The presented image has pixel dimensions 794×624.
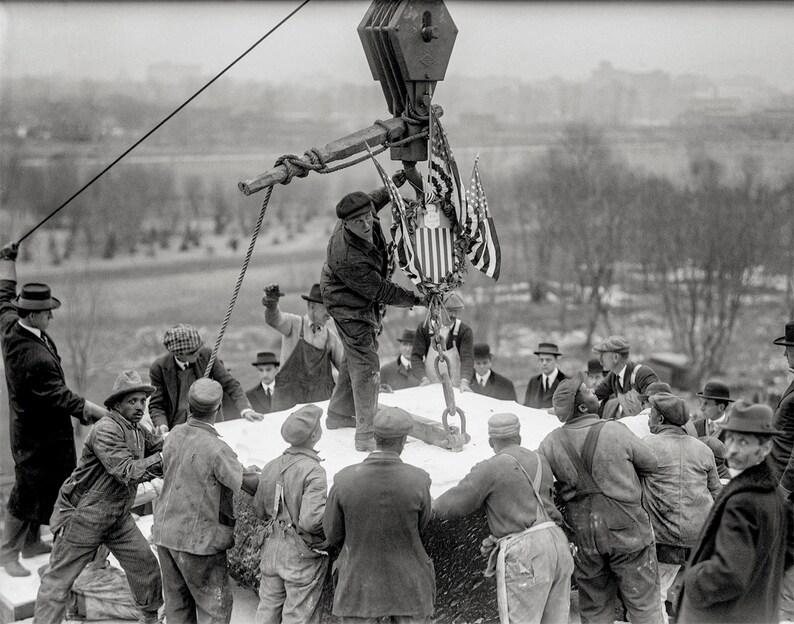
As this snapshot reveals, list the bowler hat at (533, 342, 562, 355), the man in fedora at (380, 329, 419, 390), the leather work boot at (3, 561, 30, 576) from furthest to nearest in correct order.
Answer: the man in fedora at (380, 329, 419, 390), the bowler hat at (533, 342, 562, 355), the leather work boot at (3, 561, 30, 576)

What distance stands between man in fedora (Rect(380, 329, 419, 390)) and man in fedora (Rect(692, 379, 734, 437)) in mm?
3123

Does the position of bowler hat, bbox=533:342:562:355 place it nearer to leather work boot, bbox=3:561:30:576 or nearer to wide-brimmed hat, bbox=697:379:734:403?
wide-brimmed hat, bbox=697:379:734:403

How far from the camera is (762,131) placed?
18.9m

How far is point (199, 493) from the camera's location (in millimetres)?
5562

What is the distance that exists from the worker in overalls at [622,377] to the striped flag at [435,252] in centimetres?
199

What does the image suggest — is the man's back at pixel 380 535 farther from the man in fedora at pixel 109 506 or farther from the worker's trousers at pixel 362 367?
the worker's trousers at pixel 362 367

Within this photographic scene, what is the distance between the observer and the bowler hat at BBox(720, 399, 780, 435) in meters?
4.32

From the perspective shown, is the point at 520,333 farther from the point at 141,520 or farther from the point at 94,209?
the point at 141,520

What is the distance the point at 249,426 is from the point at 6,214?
31.6ft

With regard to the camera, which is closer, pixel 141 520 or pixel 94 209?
pixel 141 520

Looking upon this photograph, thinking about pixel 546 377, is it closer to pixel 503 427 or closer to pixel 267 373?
pixel 267 373

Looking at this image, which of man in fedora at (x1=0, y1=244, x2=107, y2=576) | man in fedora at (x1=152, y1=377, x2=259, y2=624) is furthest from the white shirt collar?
man in fedora at (x1=152, y1=377, x2=259, y2=624)

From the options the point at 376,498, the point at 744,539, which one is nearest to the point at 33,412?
the point at 376,498

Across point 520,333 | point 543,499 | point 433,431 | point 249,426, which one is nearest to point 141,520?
point 249,426
